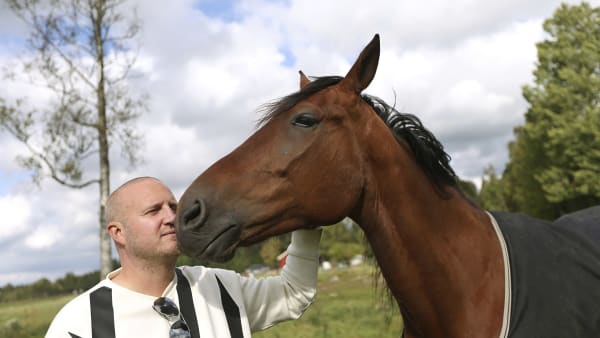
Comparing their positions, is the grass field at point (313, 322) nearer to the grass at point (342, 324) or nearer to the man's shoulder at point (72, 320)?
the grass at point (342, 324)

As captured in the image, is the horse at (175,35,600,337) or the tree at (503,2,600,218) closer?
the horse at (175,35,600,337)

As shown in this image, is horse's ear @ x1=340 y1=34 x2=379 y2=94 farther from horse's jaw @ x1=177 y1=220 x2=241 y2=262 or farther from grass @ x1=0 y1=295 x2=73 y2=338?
grass @ x1=0 y1=295 x2=73 y2=338

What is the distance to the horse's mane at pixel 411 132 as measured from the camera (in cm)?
300

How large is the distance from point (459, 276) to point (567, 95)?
84.4ft

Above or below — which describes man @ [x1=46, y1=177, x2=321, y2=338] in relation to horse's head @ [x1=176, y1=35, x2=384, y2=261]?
below

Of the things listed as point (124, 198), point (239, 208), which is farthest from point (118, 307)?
point (239, 208)

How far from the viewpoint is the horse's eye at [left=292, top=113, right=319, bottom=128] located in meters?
2.86

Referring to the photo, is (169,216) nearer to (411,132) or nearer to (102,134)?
(411,132)

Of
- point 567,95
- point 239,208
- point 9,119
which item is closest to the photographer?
point 239,208

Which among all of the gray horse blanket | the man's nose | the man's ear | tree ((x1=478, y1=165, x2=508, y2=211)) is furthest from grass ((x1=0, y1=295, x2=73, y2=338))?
tree ((x1=478, y1=165, x2=508, y2=211))

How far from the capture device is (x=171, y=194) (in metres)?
2.88

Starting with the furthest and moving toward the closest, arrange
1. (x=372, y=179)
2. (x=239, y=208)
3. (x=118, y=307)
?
(x=372, y=179) → (x=239, y=208) → (x=118, y=307)

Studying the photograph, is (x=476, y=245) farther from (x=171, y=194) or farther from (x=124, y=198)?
(x=124, y=198)

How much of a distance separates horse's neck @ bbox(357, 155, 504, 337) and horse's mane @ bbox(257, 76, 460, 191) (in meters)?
0.15
